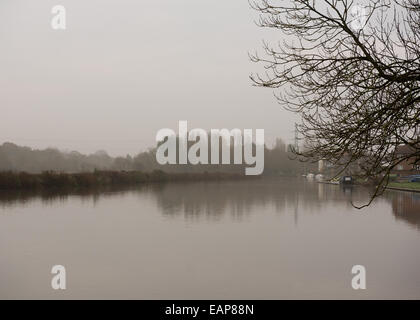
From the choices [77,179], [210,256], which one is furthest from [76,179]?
[210,256]

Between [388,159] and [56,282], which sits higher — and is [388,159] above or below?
above

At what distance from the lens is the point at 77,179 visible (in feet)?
128

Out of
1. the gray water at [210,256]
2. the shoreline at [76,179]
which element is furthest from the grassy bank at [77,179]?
the gray water at [210,256]

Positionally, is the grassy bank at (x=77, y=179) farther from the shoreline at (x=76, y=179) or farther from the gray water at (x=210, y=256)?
the gray water at (x=210, y=256)

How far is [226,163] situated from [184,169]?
11.9 meters

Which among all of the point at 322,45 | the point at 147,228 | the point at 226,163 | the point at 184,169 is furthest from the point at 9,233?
the point at 226,163

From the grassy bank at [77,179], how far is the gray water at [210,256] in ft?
60.3

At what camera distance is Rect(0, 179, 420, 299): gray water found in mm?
7266

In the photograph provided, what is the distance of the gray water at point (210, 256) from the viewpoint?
7.27 metres

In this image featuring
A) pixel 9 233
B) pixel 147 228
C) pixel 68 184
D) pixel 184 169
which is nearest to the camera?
pixel 9 233

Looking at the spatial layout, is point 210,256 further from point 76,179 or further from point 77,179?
point 77,179
